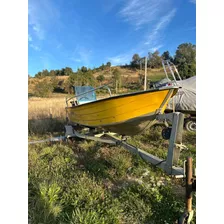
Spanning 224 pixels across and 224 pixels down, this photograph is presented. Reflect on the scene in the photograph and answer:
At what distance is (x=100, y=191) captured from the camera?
2357 mm

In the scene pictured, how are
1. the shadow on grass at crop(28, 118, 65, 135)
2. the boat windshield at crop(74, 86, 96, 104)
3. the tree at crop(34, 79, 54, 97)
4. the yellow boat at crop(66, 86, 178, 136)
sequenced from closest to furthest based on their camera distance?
1. the yellow boat at crop(66, 86, 178, 136)
2. the boat windshield at crop(74, 86, 96, 104)
3. the shadow on grass at crop(28, 118, 65, 135)
4. the tree at crop(34, 79, 54, 97)

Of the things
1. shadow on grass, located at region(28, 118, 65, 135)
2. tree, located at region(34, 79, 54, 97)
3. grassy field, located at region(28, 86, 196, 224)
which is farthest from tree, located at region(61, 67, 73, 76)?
grassy field, located at region(28, 86, 196, 224)

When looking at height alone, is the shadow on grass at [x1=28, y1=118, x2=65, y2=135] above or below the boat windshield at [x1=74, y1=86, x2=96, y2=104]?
below

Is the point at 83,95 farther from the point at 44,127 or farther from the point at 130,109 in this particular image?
the point at 130,109

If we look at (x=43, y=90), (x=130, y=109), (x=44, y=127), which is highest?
(x=43, y=90)

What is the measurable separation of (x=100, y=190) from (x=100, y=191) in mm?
44

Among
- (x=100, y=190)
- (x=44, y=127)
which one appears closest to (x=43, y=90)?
(x=44, y=127)

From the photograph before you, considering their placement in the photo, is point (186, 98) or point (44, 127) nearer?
point (186, 98)

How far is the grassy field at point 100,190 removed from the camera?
197cm

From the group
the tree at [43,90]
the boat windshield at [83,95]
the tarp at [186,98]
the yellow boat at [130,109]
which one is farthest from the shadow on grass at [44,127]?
the tree at [43,90]

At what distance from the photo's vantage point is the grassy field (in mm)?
1971

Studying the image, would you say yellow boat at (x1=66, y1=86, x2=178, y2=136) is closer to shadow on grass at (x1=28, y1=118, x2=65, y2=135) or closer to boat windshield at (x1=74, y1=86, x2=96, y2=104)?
boat windshield at (x1=74, y1=86, x2=96, y2=104)
